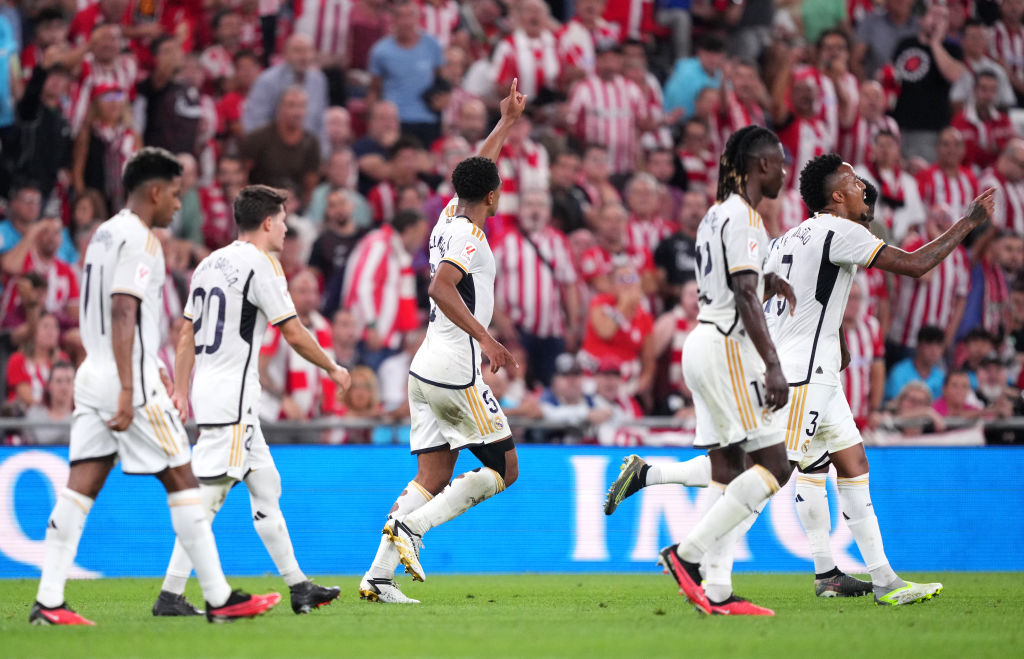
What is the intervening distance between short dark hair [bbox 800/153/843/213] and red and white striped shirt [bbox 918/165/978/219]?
8189mm

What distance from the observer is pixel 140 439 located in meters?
6.71

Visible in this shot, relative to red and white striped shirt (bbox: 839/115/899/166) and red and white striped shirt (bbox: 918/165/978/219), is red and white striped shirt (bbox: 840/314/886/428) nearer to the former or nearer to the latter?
red and white striped shirt (bbox: 918/165/978/219)

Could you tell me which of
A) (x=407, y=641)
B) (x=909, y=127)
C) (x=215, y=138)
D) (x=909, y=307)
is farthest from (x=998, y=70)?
(x=407, y=641)

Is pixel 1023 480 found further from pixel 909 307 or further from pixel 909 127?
pixel 909 127

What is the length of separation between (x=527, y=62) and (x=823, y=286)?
8802 mm

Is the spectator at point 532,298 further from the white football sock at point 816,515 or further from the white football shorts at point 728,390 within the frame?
the white football shorts at point 728,390

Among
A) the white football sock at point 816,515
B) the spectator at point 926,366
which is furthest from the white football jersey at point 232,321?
the spectator at point 926,366

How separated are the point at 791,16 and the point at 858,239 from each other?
35.8 ft

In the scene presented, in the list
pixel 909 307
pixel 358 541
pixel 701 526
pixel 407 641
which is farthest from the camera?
pixel 909 307

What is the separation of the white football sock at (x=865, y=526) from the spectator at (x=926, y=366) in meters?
5.75

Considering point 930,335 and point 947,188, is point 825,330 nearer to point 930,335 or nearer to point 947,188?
point 930,335

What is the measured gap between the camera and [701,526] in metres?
7.12

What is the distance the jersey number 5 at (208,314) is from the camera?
739 cm

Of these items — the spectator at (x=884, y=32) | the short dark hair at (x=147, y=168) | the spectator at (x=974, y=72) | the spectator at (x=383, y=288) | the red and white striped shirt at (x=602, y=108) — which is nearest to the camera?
the short dark hair at (x=147, y=168)
